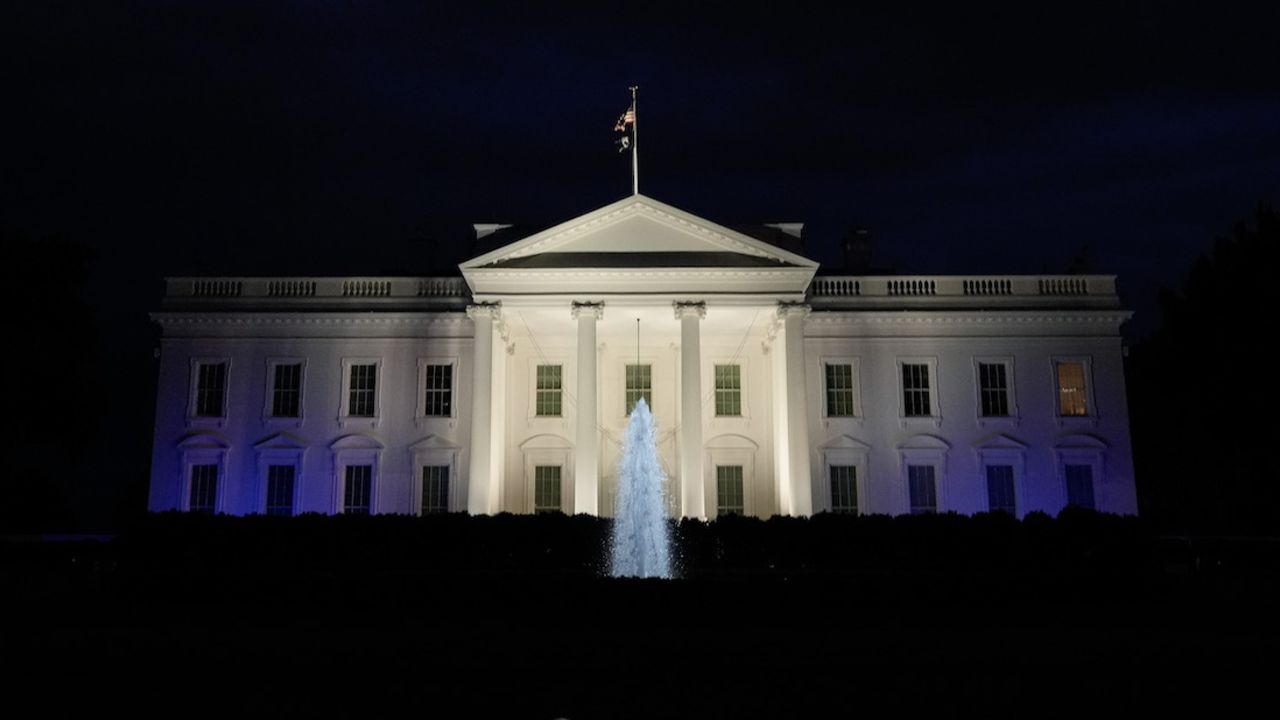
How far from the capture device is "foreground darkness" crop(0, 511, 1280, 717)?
9609 mm

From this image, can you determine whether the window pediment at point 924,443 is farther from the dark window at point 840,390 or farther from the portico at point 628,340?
the portico at point 628,340

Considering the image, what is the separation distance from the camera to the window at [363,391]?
32062 millimetres

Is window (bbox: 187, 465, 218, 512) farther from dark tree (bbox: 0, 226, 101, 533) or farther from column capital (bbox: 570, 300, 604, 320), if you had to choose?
column capital (bbox: 570, 300, 604, 320)

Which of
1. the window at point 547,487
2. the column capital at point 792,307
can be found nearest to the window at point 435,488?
the window at point 547,487

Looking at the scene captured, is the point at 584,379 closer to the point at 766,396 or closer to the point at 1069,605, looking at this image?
the point at 766,396

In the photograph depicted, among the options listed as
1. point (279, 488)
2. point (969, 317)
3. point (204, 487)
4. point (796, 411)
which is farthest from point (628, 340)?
point (204, 487)

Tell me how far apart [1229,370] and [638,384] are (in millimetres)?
20709

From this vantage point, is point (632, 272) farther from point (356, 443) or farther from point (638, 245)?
point (356, 443)

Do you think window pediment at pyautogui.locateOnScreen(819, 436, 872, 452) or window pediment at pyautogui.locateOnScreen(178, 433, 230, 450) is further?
window pediment at pyautogui.locateOnScreen(819, 436, 872, 452)

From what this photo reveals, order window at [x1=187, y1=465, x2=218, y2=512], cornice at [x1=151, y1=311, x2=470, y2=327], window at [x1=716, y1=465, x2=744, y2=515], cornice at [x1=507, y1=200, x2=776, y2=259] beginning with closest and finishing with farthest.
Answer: cornice at [x1=507, y1=200, x2=776, y2=259]
window at [x1=187, y1=465, x2=218, y2=512]
cornice at [x1=151, y1=311, x2=470, y2=327]
window at [x1=716, y1=465, x2=744, y2=515]

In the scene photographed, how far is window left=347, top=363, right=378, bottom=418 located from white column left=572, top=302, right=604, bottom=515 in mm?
7994

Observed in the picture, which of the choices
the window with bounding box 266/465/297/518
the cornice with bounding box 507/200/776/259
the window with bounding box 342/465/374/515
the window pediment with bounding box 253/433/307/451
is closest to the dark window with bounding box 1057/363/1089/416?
the cornice with bounding box 507/200/776/259

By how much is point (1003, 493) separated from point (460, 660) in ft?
81.1

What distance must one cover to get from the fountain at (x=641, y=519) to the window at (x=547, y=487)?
7197 mm
